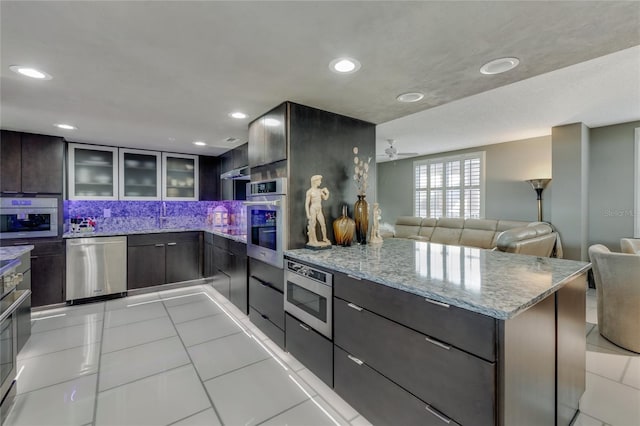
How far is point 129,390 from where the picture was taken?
6.49ft

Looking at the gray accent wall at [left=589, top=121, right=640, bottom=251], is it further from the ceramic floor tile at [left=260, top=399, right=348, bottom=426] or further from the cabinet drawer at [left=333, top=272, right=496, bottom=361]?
the ceramic floor tile at [left=260, top=399, right=348, bottom=426]

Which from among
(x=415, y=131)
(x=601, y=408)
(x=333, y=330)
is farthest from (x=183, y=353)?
(x=415, y=131)

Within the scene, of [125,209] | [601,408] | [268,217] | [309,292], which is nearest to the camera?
[601,408]

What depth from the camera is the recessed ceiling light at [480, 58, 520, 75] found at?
5.84 ft

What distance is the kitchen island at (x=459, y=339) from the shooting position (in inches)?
43.0

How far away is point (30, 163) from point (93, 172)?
0.71 meters

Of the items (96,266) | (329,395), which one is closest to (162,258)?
(96,266)

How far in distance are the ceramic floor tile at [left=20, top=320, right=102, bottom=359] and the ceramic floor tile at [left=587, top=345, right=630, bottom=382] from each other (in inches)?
179

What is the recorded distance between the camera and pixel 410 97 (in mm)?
2406

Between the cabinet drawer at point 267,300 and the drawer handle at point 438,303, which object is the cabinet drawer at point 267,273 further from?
the drawer handle at point 438,303

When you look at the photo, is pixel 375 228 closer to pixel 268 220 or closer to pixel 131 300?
pixel 268 220

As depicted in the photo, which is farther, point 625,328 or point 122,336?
point 122,336

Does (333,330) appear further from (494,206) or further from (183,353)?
(494,206)

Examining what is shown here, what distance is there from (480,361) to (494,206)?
18.8 feet
